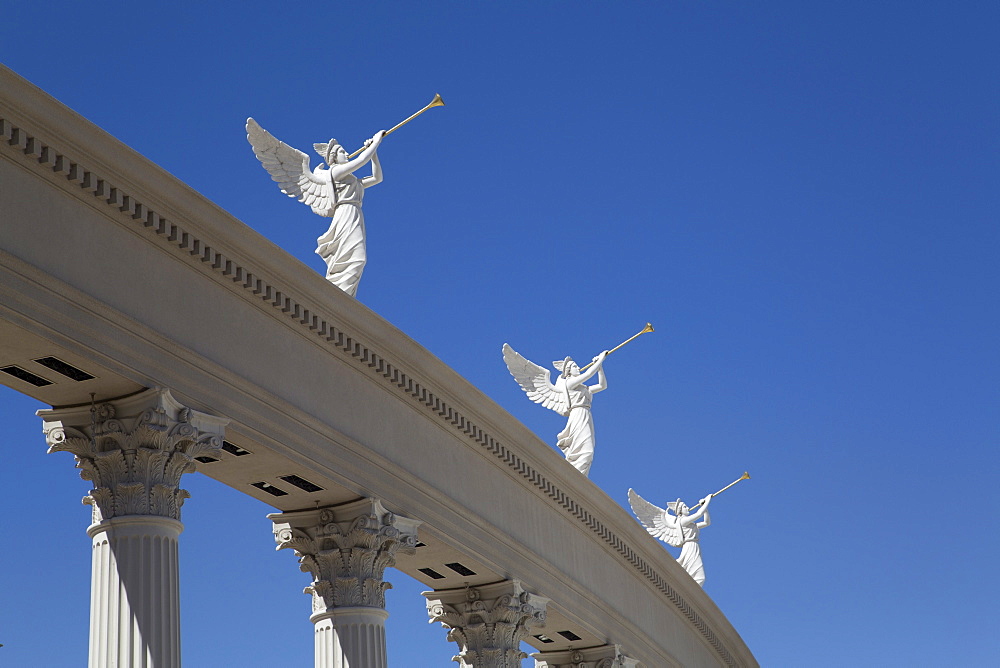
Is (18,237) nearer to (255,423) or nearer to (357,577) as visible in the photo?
(255,423)

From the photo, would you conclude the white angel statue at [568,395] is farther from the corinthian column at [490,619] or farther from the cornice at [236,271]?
the corinthian column at [490,619]

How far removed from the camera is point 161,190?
2047cm

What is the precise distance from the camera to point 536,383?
3741cm

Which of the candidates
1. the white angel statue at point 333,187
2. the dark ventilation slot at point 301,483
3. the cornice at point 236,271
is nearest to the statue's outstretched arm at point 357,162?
the white angel statue at point 333,187

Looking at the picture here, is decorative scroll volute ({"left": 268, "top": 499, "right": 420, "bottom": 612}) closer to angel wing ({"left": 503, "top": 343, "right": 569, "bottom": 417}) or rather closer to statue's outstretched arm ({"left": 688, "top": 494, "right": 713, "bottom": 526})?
angel wing ({"left": 503, "top": 343, "right": 569, "bottom": 417})

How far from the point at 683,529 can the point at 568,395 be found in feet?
34.8

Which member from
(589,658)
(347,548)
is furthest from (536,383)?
(347,548)

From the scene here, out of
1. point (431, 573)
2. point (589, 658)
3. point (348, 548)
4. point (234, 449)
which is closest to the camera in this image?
point (234, 449)

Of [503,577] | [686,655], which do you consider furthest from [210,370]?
[686,655]

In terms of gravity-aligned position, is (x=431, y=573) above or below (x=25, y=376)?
below

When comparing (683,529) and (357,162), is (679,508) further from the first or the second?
(357,162)

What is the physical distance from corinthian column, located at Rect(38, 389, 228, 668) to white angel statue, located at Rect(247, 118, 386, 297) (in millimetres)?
5796

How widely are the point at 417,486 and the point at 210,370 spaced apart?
6.18 metres

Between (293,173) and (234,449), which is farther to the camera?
(293,173)
